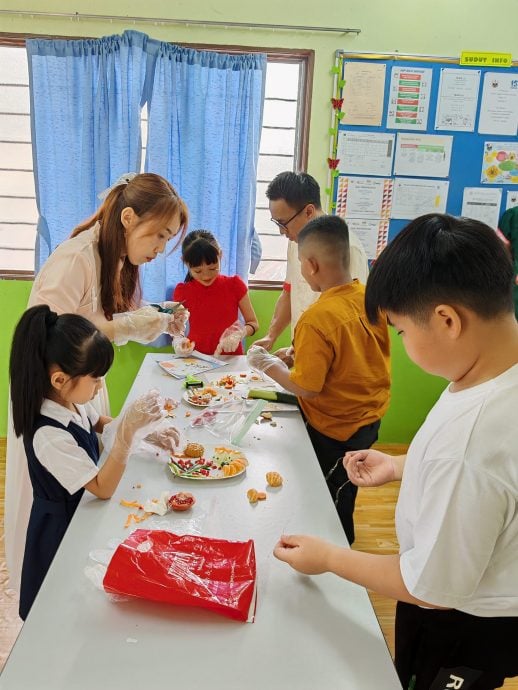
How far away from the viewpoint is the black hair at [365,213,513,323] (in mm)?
759

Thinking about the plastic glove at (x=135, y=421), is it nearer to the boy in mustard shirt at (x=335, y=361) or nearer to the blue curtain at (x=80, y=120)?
the boy in mustard shirt at (x=335, y=361)

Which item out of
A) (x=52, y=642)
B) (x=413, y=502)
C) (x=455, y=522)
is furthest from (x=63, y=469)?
(x=455, y=522)

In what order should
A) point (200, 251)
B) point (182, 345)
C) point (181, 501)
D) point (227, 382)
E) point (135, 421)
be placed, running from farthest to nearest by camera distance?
1. point (200, 251)
2. point (182, 345)
3. point (227, 382)
4. point (135, 421)
5. point (181, 501)

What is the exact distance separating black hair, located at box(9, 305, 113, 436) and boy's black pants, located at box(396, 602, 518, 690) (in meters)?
0.94

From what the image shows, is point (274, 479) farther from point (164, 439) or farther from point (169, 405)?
point (169, 405)

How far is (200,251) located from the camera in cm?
271

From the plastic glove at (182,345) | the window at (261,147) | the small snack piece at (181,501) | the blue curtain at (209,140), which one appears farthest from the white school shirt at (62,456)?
the window at (261,147)

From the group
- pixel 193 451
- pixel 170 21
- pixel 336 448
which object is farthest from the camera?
pixel 170 21

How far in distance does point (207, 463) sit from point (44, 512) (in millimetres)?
434

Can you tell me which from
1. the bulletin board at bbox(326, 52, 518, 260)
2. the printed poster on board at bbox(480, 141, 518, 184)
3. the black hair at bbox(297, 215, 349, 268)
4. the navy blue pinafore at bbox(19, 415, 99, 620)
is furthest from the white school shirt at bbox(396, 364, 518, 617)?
the printed poster on board at bbox(480, 141, 518, 184)

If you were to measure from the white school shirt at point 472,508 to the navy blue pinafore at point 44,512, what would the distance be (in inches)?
35.9

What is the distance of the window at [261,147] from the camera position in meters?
3.05

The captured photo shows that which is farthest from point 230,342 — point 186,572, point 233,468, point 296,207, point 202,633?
point 202,633

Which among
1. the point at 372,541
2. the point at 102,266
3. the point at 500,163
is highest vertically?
the point at 500,163
